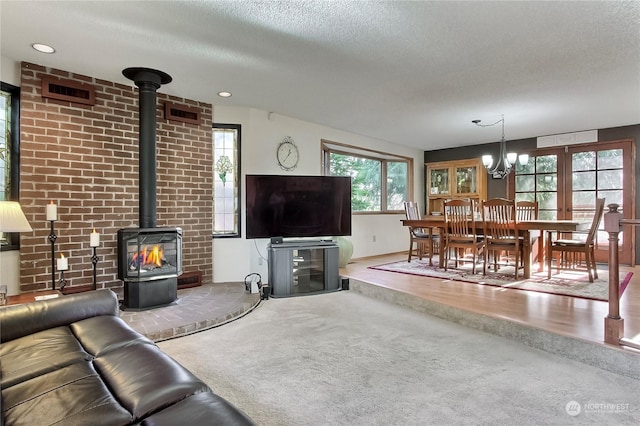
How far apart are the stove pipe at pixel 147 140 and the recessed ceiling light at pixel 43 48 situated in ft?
1.89

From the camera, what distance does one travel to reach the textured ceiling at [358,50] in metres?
2.43

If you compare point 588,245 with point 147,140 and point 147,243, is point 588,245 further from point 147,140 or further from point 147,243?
point 147,140

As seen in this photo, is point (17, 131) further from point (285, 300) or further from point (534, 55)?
point (534, 55)

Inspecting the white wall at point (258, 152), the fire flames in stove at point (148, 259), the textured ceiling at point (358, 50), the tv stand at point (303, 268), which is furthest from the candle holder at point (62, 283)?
the tv stand at point (303, 268)

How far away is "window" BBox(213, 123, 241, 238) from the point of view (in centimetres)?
472

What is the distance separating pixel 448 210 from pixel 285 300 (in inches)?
101

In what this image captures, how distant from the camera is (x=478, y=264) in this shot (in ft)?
18.8

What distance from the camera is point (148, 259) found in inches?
137

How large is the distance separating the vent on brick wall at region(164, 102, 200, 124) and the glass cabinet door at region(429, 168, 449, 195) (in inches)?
208

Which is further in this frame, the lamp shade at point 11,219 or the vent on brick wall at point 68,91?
the vent on brick wall at point 68,91

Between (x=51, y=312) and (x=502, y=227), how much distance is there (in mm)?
4548

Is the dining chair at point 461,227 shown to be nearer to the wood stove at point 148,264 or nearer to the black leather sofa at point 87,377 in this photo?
the wood stove at point 148,264

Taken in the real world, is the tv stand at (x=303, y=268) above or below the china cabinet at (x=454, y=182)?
below

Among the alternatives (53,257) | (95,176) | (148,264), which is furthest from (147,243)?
(95,176)
